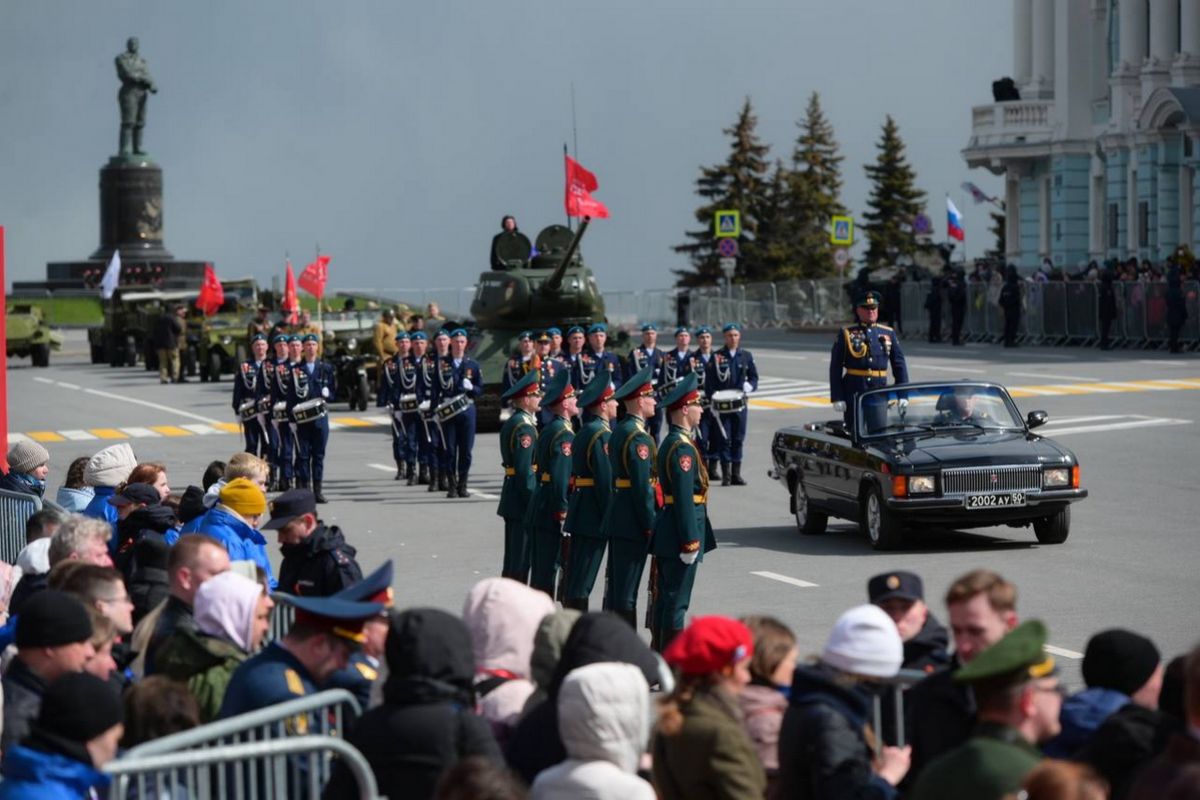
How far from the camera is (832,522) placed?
20.1 m

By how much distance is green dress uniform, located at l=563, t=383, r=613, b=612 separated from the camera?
13.6 meters

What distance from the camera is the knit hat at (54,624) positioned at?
7.12m

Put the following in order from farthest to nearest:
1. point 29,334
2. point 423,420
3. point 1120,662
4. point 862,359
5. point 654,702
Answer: point 29,334 → point 423,420 → point 862,359 → point 654,702 → point 1120,662

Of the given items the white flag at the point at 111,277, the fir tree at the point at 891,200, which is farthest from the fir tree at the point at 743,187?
the white flag at the point at 111,277

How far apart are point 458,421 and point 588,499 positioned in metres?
9.89

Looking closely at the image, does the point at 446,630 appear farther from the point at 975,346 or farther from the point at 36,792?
the point at 975,346

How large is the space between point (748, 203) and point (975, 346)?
36713mm

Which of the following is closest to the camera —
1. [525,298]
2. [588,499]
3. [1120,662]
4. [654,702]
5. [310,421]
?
[1120,662]

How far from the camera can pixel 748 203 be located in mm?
85438

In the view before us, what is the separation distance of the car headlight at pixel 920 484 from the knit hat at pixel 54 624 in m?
10.4

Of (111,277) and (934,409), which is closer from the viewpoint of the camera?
(934,409)

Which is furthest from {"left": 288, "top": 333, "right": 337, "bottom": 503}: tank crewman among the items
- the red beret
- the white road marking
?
the red beret

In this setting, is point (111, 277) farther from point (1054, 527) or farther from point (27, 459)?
point (27, 459)

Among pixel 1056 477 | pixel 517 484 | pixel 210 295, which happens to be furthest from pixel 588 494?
pixel 210 295
